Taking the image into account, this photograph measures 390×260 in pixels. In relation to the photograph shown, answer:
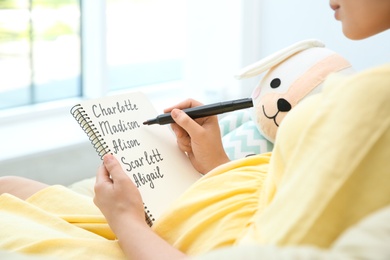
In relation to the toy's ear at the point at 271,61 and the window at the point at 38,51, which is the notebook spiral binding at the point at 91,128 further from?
the window at the point at 38,51

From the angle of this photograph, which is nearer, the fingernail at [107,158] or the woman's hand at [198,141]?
the fingernail at [107,158]

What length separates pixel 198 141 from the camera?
55.4 inches

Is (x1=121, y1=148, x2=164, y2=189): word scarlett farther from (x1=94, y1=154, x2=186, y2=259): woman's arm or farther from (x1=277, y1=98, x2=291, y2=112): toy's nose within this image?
(x1=277, y1=98, x2=291, y2=112): toy's nose

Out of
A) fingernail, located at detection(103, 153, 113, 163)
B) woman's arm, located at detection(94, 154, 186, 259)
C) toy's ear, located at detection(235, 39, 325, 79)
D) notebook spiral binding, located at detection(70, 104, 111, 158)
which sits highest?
toy's ear, located at detection(235, 39, 325, 79)

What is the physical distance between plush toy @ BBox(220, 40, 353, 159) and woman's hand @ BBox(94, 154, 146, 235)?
0.51 meters

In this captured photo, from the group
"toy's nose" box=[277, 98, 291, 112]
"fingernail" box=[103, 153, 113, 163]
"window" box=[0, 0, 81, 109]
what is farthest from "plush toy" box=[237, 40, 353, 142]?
"window" box=[0, 0, 81, 109]

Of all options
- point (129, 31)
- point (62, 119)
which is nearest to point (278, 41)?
point (129, 31)

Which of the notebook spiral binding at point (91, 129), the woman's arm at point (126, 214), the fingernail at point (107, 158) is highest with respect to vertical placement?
the notebook spiral binding at point (91, 129)

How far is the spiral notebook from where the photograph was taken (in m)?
1.31

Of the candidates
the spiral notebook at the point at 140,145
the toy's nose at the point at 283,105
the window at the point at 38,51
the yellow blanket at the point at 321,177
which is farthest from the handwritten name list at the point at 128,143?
the window at the point at 38,51

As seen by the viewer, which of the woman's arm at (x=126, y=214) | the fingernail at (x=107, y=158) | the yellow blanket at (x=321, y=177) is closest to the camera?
the yellow blanket at (x=321, y=177)

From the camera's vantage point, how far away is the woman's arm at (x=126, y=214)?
43.8 inches

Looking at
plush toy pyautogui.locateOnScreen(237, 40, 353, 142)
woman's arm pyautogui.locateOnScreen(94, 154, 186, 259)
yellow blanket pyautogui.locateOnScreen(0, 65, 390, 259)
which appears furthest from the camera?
plush toy pyautogui.locateOnScreen(237, 40, 353, 142)

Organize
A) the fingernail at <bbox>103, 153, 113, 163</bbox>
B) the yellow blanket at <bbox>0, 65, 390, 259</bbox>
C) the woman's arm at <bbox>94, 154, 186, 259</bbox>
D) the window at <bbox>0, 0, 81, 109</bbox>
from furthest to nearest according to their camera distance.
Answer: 1. the window at <bbox>0, 0, 81, 109</bbox>
2. the fingernail at <bbox>103, 153, 113, 163</bbox>
3. the woman's arm at <bbox>94, 154, 186, 259</bbox>
4. the yellow blanket at <bbox>0, 65, 390, 259</bbox>
